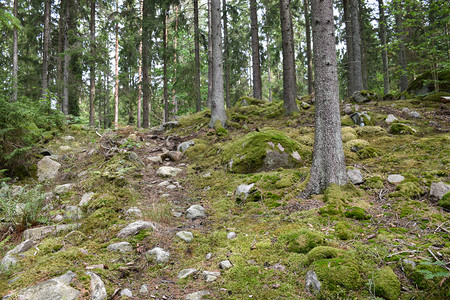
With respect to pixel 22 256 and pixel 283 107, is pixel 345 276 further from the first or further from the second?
pixel 283 107

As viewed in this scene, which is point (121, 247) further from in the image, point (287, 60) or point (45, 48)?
point (45, 48)

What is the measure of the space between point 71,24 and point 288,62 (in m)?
15.2

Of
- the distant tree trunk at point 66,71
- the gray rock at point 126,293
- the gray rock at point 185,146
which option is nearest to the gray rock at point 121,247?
the gray rock at point 126,293

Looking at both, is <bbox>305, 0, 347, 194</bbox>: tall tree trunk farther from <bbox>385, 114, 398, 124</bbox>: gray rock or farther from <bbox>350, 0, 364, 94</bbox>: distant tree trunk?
<bbox>350, 0, 364, 94</bbox>: distant tree trunk

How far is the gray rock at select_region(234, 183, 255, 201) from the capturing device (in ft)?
15.3

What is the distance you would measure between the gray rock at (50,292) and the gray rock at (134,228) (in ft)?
3.99

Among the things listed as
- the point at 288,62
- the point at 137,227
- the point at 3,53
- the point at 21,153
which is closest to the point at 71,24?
the point at 3,53

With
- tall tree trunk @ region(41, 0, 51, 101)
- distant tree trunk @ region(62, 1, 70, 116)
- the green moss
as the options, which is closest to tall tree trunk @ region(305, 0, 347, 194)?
the green moss

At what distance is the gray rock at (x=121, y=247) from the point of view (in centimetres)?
315

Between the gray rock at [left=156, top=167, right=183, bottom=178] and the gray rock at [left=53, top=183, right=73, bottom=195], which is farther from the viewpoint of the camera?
the gray rock at [left=156, top=167, right=183, bottom=178]

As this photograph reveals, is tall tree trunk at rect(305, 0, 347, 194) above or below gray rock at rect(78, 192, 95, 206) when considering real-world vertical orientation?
above

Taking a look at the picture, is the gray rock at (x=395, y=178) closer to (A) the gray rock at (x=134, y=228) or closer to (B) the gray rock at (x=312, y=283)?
(B) the gray rock at (x=312, y=283)

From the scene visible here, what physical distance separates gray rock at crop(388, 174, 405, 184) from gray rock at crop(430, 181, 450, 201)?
568mm

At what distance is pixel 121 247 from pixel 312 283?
240cm
